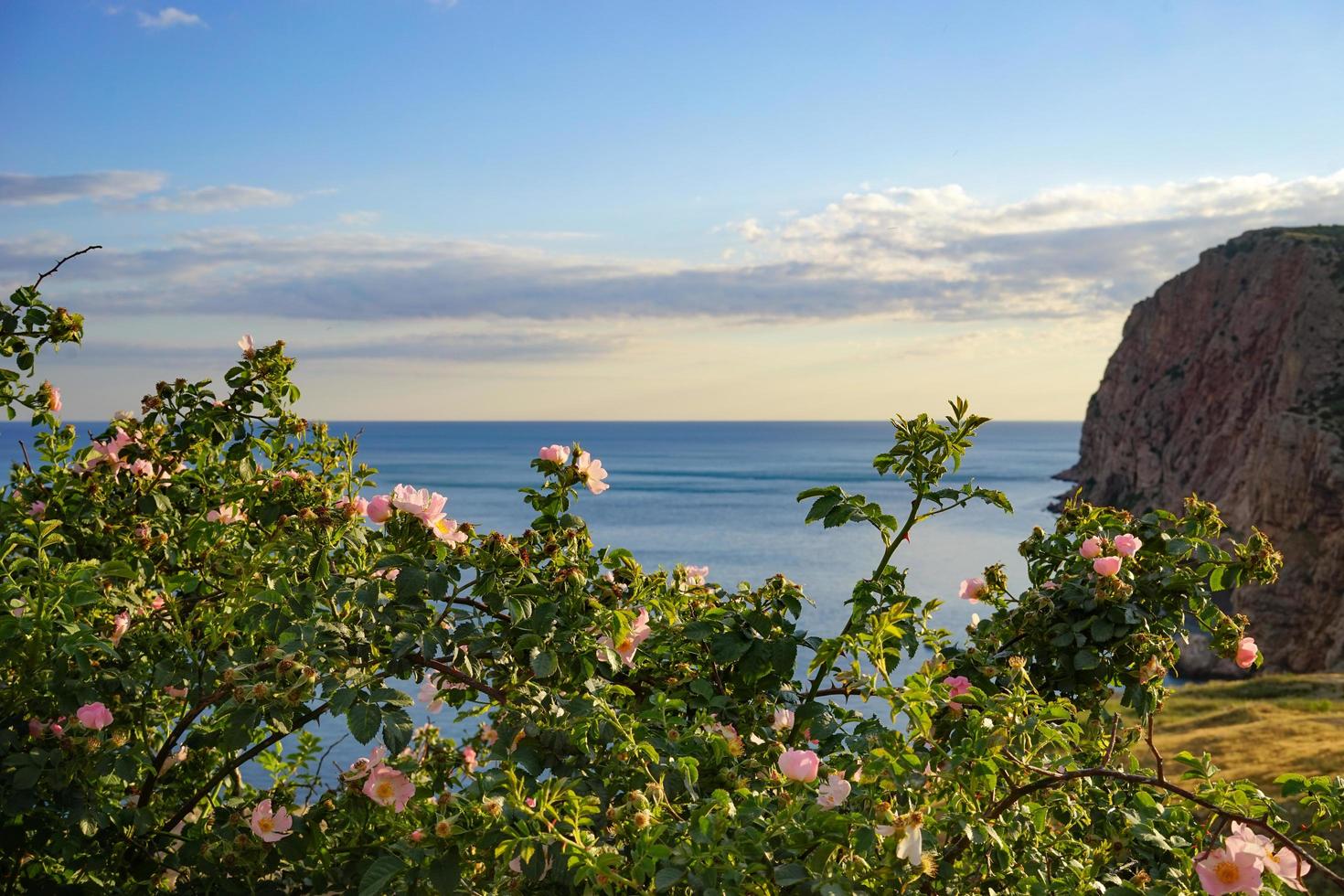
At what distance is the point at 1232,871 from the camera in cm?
234

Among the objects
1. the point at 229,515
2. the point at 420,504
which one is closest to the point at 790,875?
the point at 420,504

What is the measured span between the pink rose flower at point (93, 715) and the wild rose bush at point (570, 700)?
1 cm

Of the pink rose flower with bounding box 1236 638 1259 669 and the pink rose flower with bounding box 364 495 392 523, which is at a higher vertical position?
the pink rose flower with bounding box 364 495 392 523

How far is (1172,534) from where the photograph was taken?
380 centimetres

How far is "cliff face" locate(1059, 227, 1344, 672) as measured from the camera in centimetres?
4375

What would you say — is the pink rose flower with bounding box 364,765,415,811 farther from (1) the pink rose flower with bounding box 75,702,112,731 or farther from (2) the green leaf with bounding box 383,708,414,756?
(1) the pink rose flower with bounding box 75,702,112,731

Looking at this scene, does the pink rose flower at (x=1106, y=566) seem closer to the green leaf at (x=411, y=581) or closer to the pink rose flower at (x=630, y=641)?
the pink rose flower at (x=630, y=641)

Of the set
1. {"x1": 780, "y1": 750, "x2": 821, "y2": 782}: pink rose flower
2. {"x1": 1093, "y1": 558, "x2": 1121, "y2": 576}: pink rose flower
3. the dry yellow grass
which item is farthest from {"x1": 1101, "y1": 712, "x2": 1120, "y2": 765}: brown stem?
the dry yellow grass

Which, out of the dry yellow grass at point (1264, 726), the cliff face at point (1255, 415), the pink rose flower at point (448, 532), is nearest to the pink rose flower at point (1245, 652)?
the pink rose flower at point (448, 532)

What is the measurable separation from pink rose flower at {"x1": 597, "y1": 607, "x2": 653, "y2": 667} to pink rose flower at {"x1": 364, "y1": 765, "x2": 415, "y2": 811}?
701 mm

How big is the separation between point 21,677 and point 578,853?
85.1 inches

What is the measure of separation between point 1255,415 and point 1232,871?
62236 mm

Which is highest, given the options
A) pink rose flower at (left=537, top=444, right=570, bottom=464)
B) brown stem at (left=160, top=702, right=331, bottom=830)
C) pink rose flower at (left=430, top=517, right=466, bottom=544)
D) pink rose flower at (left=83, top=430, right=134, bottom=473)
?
pink rose flower at (left=537, top=444, right=570, bottom=464)

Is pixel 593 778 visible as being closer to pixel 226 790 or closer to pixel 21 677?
pixel 21 677
